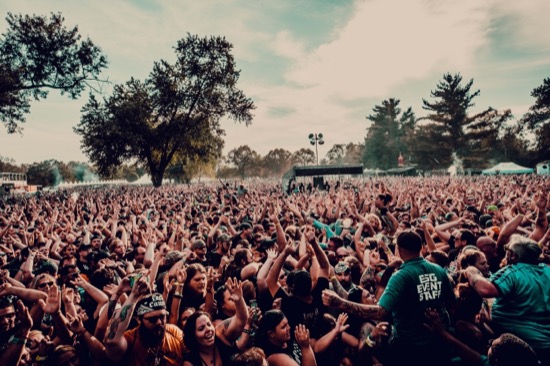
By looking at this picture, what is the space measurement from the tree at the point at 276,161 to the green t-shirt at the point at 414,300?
132754 millimetres

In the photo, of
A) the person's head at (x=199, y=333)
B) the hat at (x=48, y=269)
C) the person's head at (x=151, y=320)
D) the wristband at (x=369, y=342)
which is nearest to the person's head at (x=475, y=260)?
the wristband at (x=369, y=342)

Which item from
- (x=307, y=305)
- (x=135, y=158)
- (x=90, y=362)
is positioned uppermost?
(x=135, y=158)

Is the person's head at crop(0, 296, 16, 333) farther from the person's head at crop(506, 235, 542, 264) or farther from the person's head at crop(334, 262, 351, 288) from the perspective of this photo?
the person's head at crop(506, 235, 542, 264)

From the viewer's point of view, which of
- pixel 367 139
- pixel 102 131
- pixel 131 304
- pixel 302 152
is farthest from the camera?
pixel 302 152

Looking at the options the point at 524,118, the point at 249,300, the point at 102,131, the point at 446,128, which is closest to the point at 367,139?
the point at 446,128

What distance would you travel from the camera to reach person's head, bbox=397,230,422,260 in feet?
9.75

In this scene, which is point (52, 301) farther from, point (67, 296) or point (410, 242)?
point (410, 242)

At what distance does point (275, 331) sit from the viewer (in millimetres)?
2818

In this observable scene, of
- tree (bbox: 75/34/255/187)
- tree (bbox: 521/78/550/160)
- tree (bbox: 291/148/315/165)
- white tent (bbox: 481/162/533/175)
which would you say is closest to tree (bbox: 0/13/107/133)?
tree (bbox: 75/34/255/187)

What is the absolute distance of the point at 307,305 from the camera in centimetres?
347

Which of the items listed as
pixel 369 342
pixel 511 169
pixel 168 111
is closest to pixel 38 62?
pixel 168 111

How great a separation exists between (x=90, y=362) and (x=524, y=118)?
71741mm

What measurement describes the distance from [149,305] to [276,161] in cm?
13994

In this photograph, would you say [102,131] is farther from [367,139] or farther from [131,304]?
[367,139]
